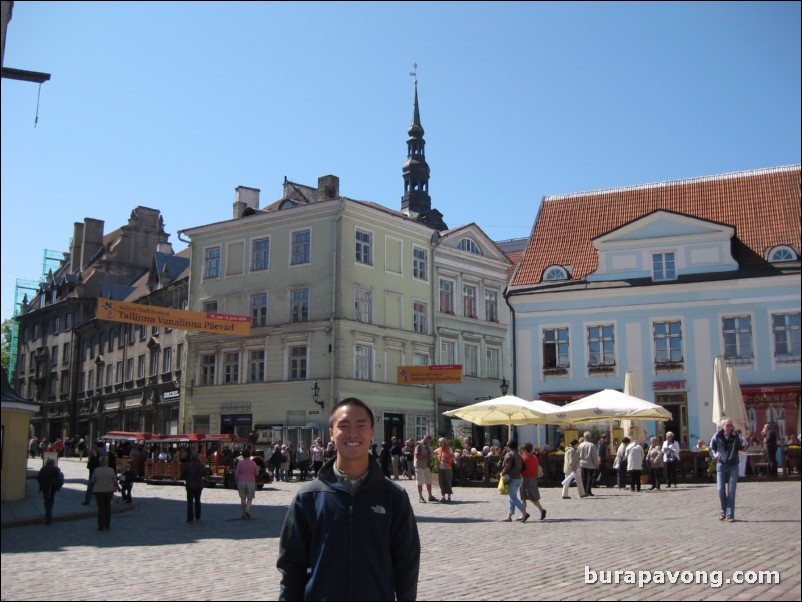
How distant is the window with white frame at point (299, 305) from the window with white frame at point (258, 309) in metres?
1.63

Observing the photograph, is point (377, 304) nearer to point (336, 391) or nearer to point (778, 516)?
point (336, 391)

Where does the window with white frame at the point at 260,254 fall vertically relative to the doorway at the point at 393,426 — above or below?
above

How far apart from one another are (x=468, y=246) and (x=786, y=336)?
1634 inches

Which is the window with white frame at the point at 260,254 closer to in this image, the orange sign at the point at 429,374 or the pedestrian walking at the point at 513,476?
the orange sign at the point at 429,374

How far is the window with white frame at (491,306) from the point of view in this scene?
4465 cm

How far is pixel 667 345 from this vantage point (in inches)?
228

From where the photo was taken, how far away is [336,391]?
3591cm

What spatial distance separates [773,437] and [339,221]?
35.0 meters

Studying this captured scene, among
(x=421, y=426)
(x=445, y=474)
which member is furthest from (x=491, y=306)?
(x=445, y=474)

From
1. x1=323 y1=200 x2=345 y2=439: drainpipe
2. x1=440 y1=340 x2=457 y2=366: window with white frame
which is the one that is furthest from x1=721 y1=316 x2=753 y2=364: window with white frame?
x1=440 y1=340 x2=457 y2=366: window with white frame

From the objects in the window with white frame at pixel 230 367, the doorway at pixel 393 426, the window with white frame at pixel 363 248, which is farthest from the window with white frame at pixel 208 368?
the doorway at pixel 393 426

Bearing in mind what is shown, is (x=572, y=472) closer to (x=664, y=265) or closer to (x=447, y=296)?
(x=664, y=265)

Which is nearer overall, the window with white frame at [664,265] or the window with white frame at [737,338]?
the window with white frame at [737,338]

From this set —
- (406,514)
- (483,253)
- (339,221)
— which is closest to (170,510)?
(406,514)
